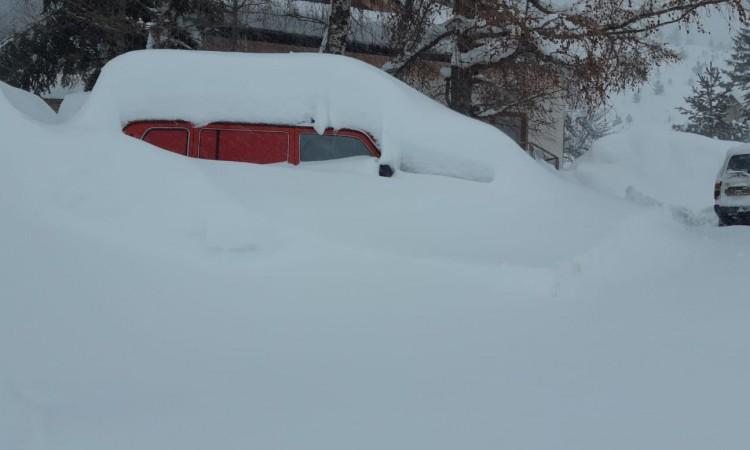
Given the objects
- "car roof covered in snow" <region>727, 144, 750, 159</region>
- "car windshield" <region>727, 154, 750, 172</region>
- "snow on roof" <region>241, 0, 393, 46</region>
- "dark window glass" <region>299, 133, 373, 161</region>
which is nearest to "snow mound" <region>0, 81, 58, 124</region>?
"dark window glass" <region>299, 133, 373, 161</region>

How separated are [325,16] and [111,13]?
4.55 m

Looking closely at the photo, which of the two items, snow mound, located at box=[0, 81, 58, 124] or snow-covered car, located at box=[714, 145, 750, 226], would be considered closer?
snow mound, located at box=[0, 81, 58, 124]

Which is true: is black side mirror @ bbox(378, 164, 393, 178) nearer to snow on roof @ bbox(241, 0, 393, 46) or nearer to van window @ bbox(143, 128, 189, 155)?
van window @ bbox(143, 128, 189, 155)

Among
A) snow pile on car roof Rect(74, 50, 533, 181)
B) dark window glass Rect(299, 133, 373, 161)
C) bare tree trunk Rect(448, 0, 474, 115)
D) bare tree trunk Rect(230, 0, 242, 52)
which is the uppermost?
bare tree trunk Rect(230, 0, 242, 52)

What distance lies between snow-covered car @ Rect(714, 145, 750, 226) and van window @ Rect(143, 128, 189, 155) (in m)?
8.81

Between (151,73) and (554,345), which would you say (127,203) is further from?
(554,345)

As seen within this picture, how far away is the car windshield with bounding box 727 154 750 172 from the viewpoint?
1121 centimetres

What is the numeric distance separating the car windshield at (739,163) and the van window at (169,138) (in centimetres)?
926

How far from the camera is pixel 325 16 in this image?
14.1 meters

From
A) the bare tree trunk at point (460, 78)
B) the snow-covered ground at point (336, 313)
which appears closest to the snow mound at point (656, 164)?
the bare tree trunk at point (460, 78)

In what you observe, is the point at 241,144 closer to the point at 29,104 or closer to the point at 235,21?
the point at 29,104

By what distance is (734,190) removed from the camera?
10.8 m

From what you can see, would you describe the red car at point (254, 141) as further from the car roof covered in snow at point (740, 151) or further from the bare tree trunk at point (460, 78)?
the car roof covered in snow at point (740, 151)

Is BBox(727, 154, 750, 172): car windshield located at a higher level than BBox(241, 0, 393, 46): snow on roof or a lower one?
lower
